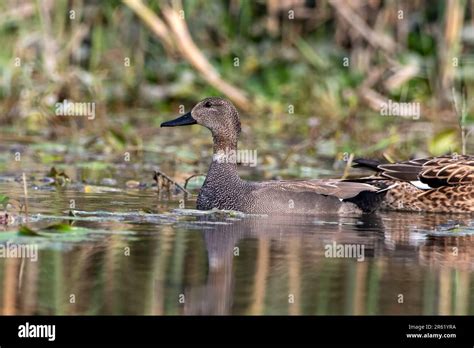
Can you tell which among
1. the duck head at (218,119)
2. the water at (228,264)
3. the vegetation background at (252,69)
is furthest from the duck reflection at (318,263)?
the vegetation background at (252,69)

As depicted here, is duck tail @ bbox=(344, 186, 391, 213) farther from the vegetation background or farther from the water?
the vegetation background

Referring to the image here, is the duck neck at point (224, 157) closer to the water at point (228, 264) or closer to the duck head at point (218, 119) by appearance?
the duck head at point (218, 119)

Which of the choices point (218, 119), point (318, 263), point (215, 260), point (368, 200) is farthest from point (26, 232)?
point (368, 200)

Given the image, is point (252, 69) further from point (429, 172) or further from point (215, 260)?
point (215, 260)

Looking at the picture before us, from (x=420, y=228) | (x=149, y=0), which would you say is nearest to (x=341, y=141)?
(x=149, y=0)

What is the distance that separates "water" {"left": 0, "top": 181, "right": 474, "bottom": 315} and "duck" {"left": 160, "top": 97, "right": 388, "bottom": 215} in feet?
0.56

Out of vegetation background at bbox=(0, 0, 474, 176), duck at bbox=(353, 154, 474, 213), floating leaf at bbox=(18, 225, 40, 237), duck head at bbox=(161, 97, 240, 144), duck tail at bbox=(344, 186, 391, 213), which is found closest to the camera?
floating leaf at bbox=(18, 225, 40, 237)

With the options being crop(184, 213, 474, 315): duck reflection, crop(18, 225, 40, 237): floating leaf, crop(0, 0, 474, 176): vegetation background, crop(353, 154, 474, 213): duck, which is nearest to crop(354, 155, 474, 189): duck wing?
crop(353, 154, 474, 213): duck

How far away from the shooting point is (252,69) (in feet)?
61.1

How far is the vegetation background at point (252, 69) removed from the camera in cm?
1470

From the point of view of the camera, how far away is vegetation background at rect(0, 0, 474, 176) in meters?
14.7

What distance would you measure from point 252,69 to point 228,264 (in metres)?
11.5

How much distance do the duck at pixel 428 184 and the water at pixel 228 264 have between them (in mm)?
595

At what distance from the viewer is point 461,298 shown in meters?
6.61
